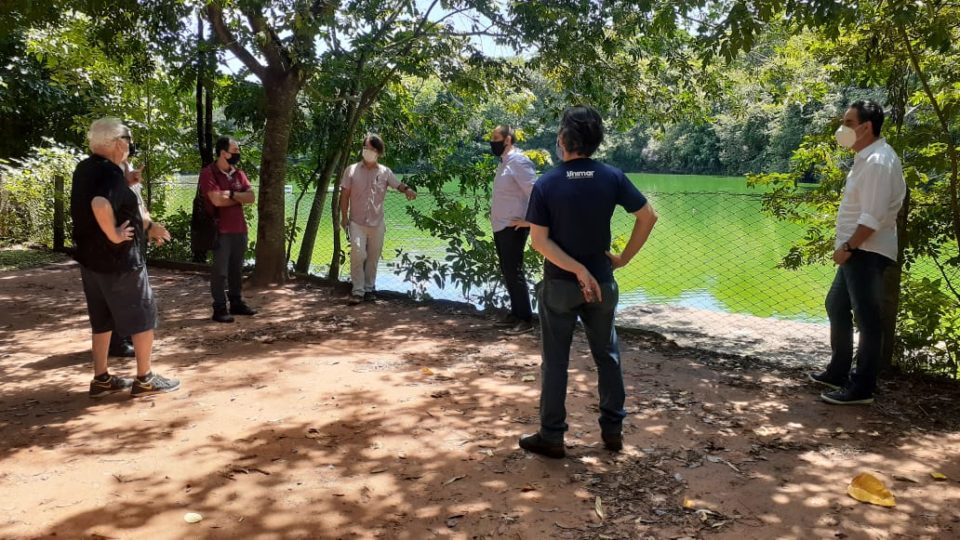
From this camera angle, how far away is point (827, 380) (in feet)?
14.6

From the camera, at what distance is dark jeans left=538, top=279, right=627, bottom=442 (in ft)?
10.4

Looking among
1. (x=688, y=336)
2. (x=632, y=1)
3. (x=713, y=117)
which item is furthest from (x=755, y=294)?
(x=632, y=1)

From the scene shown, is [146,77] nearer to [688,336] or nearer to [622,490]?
[688,336]

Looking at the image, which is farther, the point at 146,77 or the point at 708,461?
the point at 146,77

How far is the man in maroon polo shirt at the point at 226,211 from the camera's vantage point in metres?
5.81

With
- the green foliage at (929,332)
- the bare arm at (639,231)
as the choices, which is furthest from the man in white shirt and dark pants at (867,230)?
the bare arm at (639,231)

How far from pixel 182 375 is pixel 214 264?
1.60 m

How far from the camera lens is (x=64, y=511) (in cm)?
278

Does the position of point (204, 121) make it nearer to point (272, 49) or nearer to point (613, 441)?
point (272, 49)

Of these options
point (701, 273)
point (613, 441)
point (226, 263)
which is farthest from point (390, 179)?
point (701, 273)

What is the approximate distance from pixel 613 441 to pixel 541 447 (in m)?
0.36

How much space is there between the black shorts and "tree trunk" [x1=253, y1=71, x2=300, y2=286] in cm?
351

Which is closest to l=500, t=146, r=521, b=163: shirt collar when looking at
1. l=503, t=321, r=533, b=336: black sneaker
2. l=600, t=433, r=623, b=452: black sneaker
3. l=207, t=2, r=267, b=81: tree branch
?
l=503, t=321, r=533, b=336: black sneaker

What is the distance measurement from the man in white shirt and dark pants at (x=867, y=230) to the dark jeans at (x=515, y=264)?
96.9 inches
